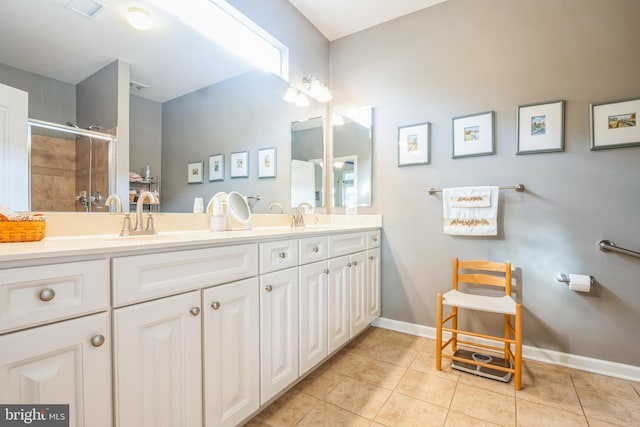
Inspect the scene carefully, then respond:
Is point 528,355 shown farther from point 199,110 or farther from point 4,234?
point 4,234

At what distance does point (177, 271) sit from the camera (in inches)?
38.5

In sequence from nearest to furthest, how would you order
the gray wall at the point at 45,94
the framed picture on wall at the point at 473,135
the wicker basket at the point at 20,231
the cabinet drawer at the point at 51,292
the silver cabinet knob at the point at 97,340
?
1. the cabinet drawer at the point at 51,292
2. the silver cabinet knob at the point at 97,340
3. the wicker basket at the point at 20,231
4. the gray wall at the point at 45,94
5. the framed picture on wall at the point at 473,135

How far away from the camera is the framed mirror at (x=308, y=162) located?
2.36 metres

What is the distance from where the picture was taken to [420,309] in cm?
230

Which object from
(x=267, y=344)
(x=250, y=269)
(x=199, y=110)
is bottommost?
(x=267, y=344)

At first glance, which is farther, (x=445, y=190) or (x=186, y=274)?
(x=445, y=190)

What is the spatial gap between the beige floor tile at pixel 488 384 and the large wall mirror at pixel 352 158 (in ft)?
4.48

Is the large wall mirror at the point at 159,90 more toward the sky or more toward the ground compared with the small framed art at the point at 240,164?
more toward the sky

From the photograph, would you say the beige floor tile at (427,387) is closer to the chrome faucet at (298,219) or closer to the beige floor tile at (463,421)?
the beige floor tile at (463,421)

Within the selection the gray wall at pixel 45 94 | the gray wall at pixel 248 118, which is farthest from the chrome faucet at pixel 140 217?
the gray wall at pixel 45 94

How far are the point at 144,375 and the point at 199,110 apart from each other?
1283 millimetres

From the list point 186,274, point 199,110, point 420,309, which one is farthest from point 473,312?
point 199,110

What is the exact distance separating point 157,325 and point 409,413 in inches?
48.1

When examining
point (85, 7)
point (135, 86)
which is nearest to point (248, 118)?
point (135, 86)
